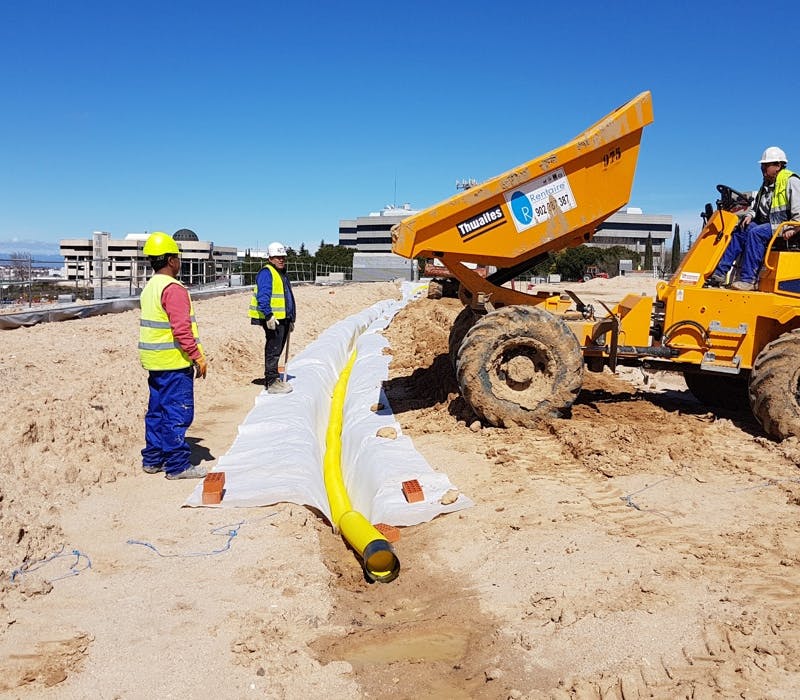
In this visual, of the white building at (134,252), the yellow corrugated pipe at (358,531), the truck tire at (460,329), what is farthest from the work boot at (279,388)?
the white building at (134,252)

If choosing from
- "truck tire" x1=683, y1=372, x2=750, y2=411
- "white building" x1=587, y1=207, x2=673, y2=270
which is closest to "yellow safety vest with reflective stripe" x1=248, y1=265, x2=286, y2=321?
"truck tire" x1=683, y1=372, x2=750, y2=411

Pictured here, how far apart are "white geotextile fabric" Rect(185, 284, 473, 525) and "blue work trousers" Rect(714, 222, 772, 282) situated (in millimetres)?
3400

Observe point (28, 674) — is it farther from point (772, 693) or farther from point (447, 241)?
point (447, 241)

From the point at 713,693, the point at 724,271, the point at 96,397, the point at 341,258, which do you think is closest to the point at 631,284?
the point at 724,271

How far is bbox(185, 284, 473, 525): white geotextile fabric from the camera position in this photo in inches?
174

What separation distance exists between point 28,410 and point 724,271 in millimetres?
6186

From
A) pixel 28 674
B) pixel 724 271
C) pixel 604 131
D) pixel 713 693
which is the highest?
pixel 604 131

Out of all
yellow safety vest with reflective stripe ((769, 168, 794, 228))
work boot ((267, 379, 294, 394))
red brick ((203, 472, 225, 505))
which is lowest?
red brick ((203, 472, 225, 505))

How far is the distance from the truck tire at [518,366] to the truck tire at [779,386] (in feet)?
4.86

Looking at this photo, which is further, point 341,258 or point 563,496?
point 341,258

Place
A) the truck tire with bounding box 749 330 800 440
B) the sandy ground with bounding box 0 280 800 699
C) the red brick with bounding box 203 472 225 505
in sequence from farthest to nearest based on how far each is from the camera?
the truck tire with bounding box 749 330 800 440 < the red brick with bounding box 203 472 225 505 < the sandy ground with bounding box 0 280 800 699

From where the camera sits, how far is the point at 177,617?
307 centimetres

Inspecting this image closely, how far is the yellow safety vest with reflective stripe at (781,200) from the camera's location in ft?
19.5

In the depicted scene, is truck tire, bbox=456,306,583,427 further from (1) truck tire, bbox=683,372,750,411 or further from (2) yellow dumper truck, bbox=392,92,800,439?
(1) truck tire, bbox=683,372,750,411
